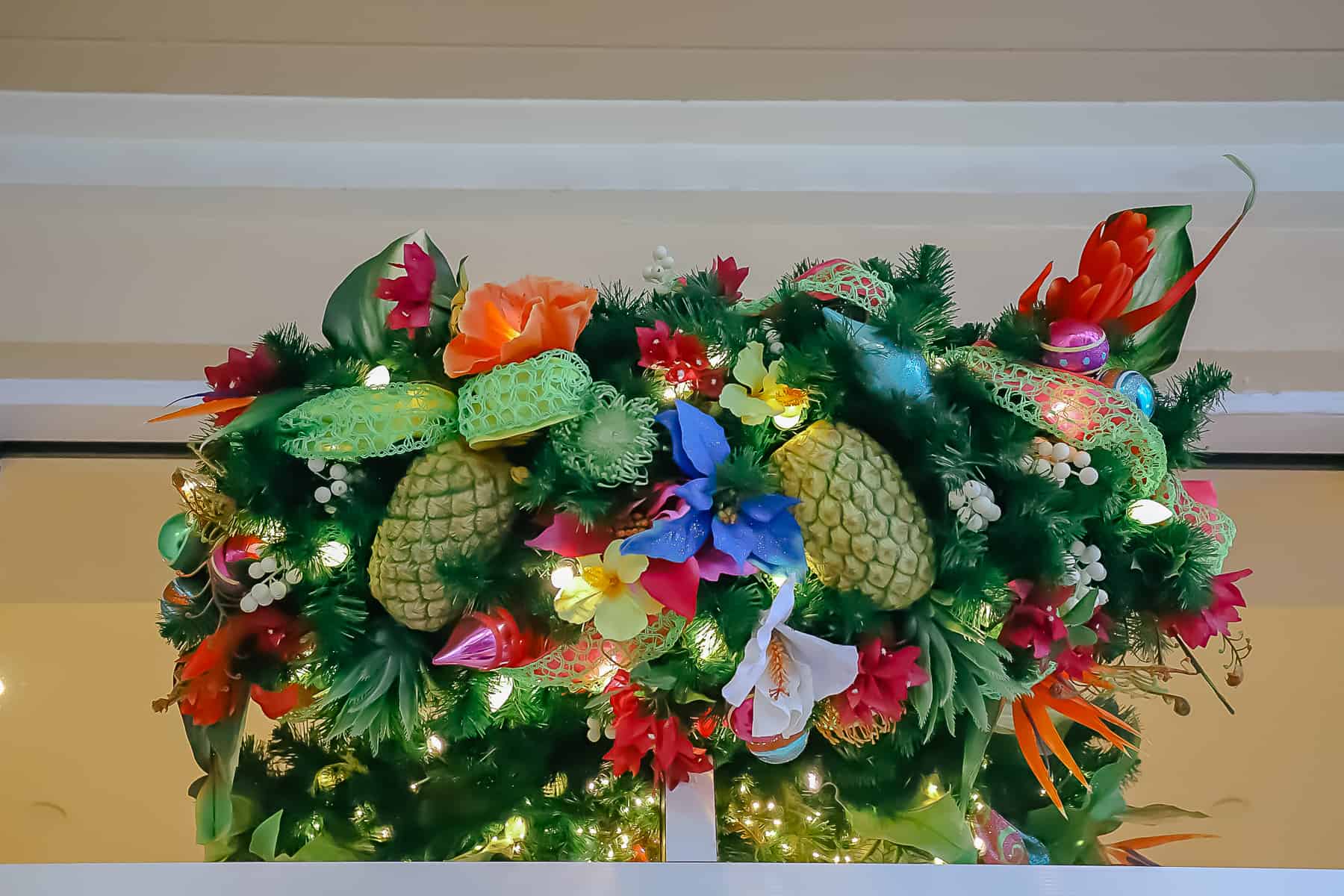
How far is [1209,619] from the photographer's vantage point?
57cm

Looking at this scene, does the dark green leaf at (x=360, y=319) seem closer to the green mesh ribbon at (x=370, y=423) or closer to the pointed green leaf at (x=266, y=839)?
the green mesh ribbon at (x=370, y=423)

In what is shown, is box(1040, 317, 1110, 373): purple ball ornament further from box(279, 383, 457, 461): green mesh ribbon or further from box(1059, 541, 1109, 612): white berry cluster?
box(279, 383, 457, 461): green mesh ribbon

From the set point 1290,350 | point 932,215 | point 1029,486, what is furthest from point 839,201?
point 1029,486

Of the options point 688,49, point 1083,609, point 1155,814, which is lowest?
point 1155,814

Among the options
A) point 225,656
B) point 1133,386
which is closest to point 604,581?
point 225,656

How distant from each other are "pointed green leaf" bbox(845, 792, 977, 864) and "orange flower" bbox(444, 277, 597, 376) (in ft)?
1.17

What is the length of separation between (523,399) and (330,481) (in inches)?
5.2

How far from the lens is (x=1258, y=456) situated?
49.0 inches

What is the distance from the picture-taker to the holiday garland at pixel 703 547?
0.50 metres

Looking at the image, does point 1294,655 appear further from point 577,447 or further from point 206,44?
point 206,44

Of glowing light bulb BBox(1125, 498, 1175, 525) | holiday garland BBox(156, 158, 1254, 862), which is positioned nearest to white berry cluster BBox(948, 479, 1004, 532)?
holiday garland BBox(156, 158, 1254, 862)

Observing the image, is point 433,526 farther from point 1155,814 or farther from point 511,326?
point 1155,814

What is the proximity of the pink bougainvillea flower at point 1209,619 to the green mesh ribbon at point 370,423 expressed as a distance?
45 centimetres

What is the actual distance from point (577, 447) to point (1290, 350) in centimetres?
104
